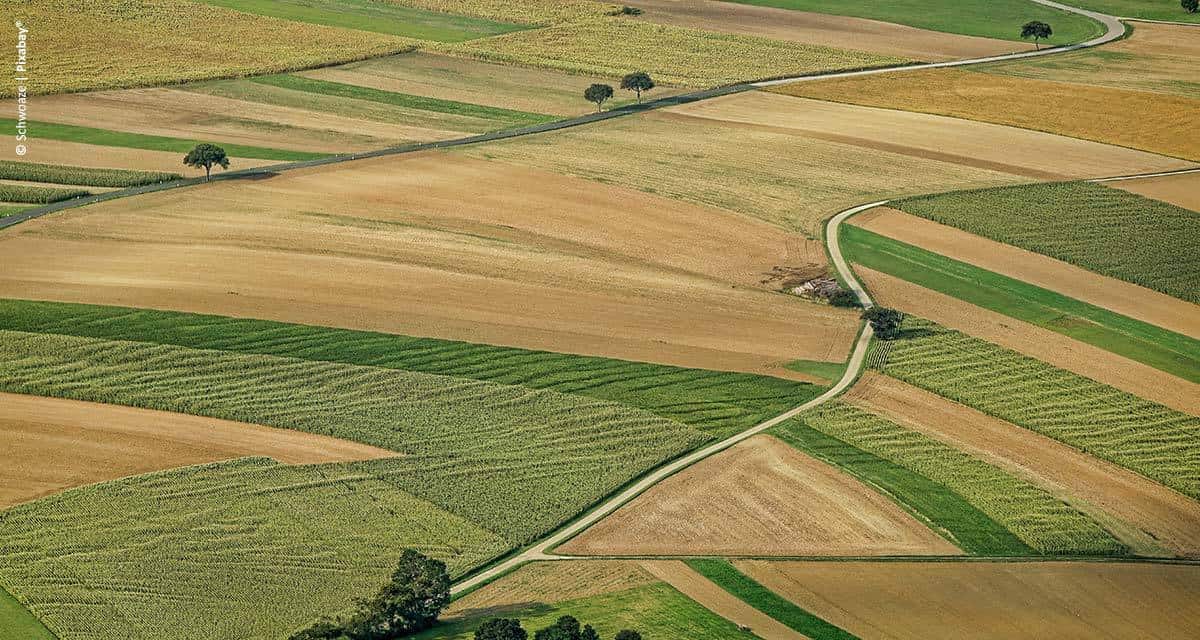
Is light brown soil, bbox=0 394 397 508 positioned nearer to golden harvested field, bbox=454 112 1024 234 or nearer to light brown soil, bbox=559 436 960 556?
light brown soil, bbox=559 436 960 556

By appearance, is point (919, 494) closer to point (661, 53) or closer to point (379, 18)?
point (661, 53)

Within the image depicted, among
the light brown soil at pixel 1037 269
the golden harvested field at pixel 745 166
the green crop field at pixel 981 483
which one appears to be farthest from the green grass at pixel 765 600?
the golden harvested field at pixel 745 166

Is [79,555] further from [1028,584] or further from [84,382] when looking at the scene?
[1028,584]

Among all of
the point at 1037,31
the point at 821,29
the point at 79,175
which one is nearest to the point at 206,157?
the point at 79,175

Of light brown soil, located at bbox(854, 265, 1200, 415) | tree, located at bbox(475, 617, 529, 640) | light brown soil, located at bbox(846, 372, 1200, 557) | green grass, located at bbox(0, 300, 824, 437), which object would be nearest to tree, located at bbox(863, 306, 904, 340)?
light brown soil, located at bbox(854, 265, 1200, 415)

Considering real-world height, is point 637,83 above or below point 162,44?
below

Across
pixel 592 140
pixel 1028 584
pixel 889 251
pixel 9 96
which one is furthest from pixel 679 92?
pixel 1028 584
